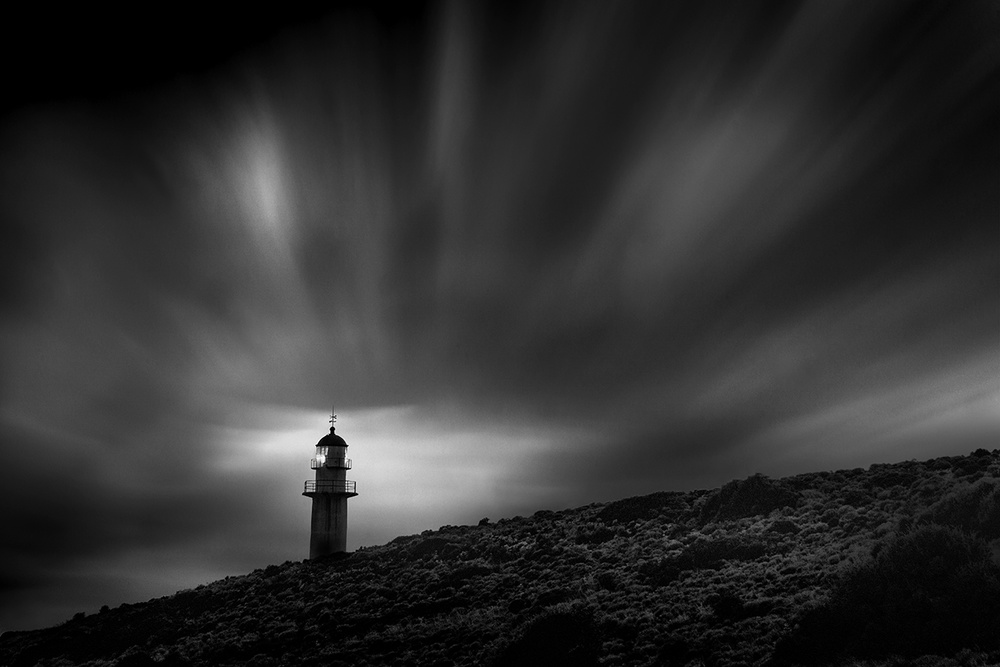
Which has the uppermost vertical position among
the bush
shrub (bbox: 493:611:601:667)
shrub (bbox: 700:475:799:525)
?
shrub (bbox: 700:475:799:525)

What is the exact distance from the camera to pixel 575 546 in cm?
4522

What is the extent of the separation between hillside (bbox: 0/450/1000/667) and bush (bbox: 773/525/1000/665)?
0.06 meters

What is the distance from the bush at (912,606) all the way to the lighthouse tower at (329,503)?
39324 mm

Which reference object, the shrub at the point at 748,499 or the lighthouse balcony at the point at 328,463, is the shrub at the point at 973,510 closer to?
the shrub at the point at 748,499

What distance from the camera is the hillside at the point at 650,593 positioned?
24.6m

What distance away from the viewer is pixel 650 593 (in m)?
33.1

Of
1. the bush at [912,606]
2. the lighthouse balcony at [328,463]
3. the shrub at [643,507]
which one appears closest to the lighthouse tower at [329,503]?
the lighthouse balcony at [328,463]

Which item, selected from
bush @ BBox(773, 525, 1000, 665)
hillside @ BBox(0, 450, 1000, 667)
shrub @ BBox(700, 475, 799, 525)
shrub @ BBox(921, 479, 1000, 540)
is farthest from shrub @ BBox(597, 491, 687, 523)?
bush @ BBox(773, 525, 1000, 665)

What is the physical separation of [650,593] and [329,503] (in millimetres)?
31409

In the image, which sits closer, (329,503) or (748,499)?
(748,499)

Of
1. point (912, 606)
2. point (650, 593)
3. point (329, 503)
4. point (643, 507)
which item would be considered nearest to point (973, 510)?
point (912, 606)

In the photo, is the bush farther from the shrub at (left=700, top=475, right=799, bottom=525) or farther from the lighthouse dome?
the lighthouse dome

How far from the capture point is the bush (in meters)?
22.3

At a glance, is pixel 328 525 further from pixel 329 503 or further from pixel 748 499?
pixel 748 499
